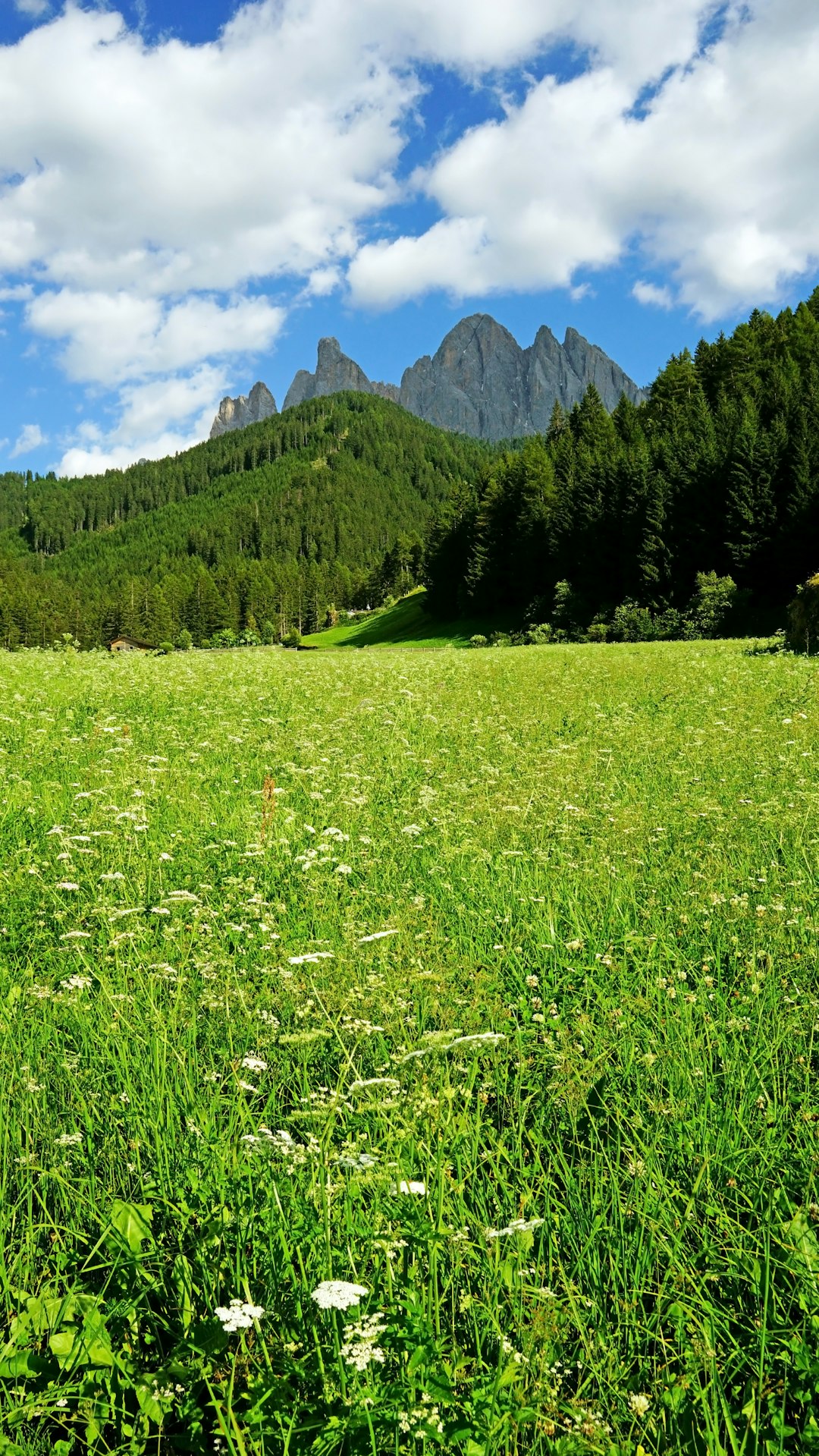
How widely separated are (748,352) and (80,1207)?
326 ft

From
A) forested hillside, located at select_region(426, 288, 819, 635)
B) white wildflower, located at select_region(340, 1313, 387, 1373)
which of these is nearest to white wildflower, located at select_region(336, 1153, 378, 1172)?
white wildflower, located at select_region(340, 1313, 387, 1373)

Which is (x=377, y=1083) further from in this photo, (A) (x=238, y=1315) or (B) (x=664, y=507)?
(B) (x=664, y=507)

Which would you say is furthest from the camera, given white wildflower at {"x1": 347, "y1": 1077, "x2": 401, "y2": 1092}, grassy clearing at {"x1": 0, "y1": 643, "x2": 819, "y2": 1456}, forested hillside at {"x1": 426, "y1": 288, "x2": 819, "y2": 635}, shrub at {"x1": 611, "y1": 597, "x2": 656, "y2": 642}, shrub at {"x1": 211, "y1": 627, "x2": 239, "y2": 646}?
shrub at {"x1": 211, "y1": 627, "x2": 239, "y2": 646}

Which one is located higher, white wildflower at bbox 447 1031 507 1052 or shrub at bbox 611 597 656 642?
shrub at bbox 611 597 656 642

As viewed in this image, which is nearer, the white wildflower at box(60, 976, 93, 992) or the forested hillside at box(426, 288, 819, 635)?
the white wildflower at box(60, 976, 93, 992)

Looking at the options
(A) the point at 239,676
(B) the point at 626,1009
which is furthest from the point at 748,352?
(B) the point at 626,1009

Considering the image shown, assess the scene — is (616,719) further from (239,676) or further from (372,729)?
(239,676)

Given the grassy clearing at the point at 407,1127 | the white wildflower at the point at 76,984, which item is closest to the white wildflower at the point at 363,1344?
the grassy clearing at the point at 407,1127

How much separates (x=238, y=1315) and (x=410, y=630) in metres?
102

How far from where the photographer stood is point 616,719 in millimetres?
15016

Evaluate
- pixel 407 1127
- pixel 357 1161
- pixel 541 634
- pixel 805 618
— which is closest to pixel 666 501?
pixel 541 634

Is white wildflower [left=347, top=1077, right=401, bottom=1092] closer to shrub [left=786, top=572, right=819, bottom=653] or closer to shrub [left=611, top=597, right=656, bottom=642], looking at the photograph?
shrub [left=786, top=572, right=819, bottom=653]

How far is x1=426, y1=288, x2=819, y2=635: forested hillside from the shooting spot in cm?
5681

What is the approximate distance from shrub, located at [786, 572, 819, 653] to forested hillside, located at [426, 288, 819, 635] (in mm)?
26500
